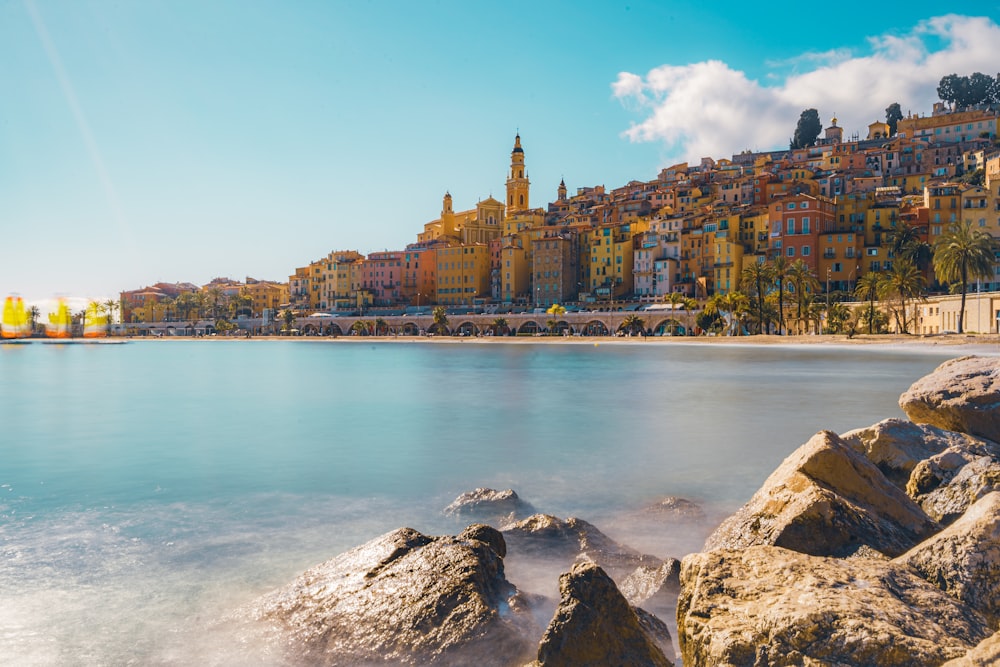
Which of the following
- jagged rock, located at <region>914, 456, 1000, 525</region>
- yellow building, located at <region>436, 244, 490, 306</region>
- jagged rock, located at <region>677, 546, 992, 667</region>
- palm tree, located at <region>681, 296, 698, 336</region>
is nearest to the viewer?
jagged rock, located at <region>677, 546, 992, 667</region>

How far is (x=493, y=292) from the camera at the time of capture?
5143 inches

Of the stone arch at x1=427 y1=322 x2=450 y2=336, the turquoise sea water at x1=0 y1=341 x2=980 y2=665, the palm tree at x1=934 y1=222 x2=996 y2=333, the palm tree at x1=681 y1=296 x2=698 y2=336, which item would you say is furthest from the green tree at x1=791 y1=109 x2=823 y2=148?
the turquoise sea water at x1=0 y1=341 x2=980 y2=665

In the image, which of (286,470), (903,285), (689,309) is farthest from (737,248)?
(286,470)

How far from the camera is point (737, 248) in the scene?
9600cm

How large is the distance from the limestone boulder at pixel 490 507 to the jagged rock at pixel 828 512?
392cm

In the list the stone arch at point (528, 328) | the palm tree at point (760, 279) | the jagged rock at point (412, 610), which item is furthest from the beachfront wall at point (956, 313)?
the jagged rock at point (412, 610)

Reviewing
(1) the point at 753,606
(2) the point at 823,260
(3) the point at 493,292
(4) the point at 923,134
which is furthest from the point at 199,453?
(4) the point at 923,134

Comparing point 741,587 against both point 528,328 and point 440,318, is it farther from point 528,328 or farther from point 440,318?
point 440,318

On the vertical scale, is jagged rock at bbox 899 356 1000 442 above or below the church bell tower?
below

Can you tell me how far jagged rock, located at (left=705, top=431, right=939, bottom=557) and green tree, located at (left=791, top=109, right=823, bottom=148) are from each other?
6241 inches

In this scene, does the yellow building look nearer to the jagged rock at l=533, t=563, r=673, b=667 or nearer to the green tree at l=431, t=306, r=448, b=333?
the green tree at l=431, t=306, r=448, b=333

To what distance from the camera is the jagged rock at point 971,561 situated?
4549 millimetres

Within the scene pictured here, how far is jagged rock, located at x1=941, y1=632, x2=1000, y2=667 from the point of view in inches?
118

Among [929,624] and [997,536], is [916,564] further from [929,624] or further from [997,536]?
[929,624]
